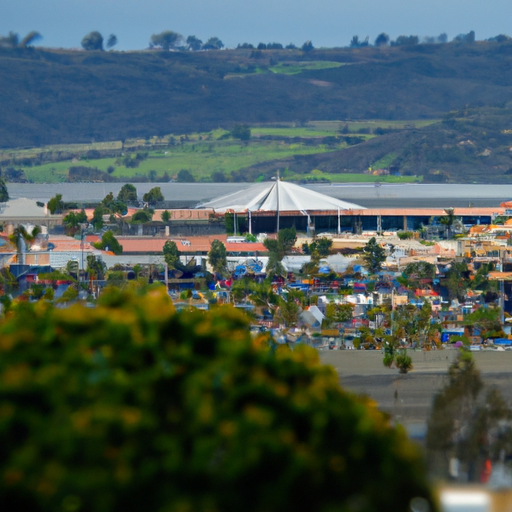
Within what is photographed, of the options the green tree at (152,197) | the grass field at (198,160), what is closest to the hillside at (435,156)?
the grass field at (198,160)

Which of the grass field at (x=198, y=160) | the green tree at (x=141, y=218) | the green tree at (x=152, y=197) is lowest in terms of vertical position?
the green tree at (x=141, y=218)

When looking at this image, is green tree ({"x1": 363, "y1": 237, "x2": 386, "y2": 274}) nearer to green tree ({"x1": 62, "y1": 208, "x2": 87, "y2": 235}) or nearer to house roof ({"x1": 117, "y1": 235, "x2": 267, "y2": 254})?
house roof ({"x1": 117, "y1": 235, "x2": 267, "y2": 254})

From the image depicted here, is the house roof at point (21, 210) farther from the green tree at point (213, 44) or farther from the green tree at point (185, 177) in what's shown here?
the green tree at point (213, 44)

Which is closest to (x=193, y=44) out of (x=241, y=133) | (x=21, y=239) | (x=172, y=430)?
(x=241, y=133)

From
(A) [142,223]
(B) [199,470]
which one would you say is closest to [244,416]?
(B) [199,470]

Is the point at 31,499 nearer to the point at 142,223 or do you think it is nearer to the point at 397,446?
the point at 397,446

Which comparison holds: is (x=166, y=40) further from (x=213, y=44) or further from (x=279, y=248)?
(x=279, y=248)

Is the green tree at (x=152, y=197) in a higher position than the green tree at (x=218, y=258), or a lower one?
higher

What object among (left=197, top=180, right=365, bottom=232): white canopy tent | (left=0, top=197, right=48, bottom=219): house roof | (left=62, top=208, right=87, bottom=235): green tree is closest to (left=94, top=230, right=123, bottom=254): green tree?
(left=62, top=208, right=87, bottom=235): green tree
